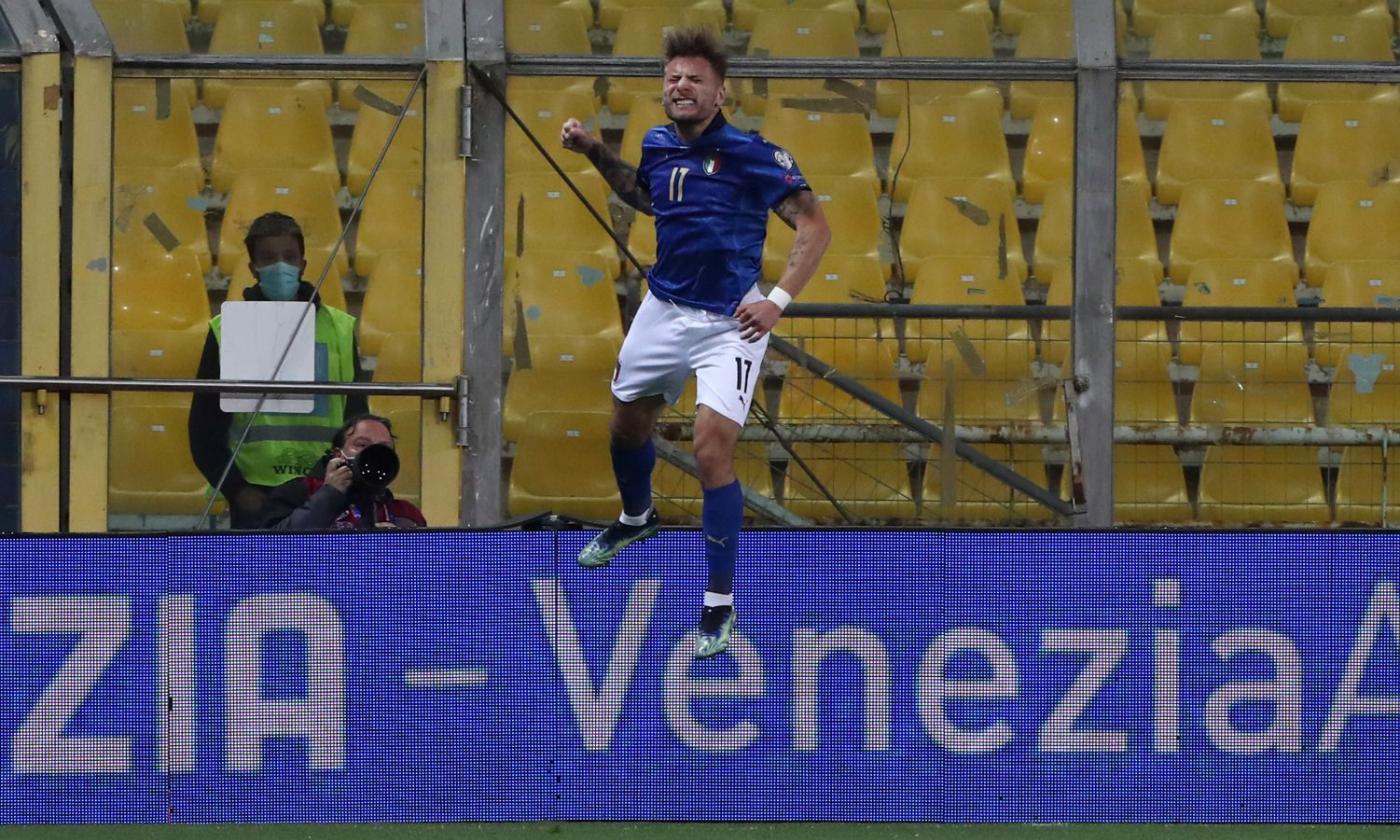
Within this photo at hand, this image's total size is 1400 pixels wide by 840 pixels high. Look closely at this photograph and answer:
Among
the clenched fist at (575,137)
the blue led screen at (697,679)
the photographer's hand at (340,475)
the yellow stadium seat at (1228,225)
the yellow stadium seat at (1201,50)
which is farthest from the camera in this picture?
the yellow stadium seat at (1228,225)

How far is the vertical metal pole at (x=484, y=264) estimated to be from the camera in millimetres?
9148

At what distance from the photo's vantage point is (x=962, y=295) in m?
9.43

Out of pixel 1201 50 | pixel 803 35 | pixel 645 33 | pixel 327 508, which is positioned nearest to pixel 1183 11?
pixel 1201 50

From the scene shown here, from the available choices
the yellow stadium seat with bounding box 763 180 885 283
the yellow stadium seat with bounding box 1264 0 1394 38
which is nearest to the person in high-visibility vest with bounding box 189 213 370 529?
the yellow stadium seat with bounding box 763 180 885 283

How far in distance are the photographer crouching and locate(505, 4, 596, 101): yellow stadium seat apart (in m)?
1.84

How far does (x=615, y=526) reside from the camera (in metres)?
6.91

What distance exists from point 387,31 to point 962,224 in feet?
8.77

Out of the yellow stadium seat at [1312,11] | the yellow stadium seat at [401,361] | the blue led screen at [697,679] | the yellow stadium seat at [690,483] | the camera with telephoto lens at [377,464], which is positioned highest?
the yellow stadium seat at [1312,11]

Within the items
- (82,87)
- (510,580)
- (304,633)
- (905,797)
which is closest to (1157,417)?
(905,797)

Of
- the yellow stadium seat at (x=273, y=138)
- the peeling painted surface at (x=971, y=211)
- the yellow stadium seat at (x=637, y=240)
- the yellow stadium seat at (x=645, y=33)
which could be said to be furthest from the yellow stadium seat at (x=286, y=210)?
the peeling painted surface at (x=971, y=211)

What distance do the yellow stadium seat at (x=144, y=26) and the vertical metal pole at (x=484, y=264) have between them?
4.36ft

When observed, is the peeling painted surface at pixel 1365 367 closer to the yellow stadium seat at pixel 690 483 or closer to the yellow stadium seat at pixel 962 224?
the yellow stadium seat at pixel 962 224

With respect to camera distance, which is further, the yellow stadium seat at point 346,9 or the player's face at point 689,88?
the yellow stadium seat at point 346,9

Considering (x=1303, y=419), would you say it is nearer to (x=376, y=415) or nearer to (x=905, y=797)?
(x=905, y=797)
